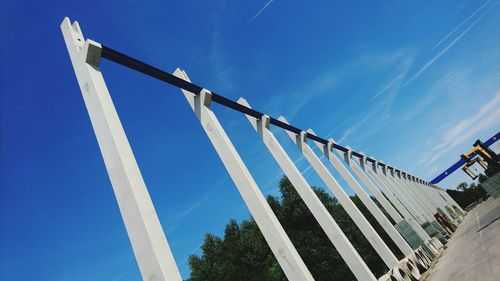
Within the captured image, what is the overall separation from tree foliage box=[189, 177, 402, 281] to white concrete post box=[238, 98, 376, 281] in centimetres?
2756

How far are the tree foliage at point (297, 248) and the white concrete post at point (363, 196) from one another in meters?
22.5

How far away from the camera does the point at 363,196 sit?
12.2 metres

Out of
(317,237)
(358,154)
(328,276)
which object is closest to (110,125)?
(358,154)

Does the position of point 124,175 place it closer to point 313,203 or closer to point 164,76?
point 164,76

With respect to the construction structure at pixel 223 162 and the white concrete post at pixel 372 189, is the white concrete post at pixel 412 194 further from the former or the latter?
the construction structure at pixel 223 162

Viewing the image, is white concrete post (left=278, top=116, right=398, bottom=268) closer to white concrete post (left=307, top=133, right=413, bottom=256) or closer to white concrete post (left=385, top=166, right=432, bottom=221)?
white concrete post (left=307, top=133, right=413, bottom=256)

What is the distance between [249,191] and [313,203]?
2725 mm

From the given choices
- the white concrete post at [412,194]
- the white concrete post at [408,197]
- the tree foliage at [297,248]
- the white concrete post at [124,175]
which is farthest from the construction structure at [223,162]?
the tree foliage at [297,248]

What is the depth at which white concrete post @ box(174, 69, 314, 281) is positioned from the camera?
485 centimetres

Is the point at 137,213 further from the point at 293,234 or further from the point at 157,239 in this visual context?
the point at 293,234

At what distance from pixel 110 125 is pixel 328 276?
34.3m

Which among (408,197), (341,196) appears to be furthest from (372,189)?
(408,197)

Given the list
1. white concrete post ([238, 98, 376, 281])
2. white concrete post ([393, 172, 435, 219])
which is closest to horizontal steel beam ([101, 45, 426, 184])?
white concrete post ([238, 98, 376, 281])

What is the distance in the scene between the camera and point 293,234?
38844 millimetres
